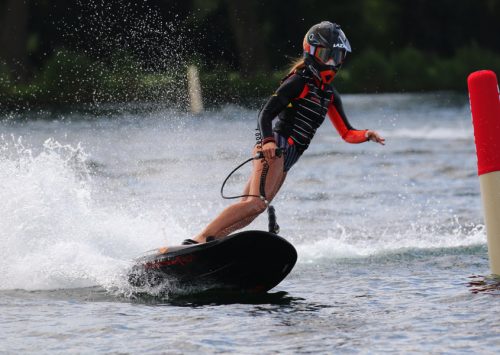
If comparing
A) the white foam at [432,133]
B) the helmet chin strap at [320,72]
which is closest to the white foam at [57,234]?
the helmet chin strap at [320,72]

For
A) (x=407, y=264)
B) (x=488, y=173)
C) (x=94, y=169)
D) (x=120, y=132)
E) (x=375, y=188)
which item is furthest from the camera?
(x=120, y=132)

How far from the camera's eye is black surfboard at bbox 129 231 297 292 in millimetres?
9188

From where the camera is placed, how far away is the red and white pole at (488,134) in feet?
29.5

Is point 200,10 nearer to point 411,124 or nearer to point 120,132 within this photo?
point 411,124

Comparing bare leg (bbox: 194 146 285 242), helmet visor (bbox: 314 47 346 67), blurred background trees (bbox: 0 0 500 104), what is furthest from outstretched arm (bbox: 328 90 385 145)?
blurred background trees (bbox: 0 0 500 104)

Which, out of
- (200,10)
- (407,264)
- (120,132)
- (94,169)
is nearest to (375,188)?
(94,169)

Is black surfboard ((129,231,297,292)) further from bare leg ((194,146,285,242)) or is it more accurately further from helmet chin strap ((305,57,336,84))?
helmet chin strap ((305,57,336,84))

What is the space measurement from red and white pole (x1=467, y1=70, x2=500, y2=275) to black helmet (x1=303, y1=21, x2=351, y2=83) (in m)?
1.08

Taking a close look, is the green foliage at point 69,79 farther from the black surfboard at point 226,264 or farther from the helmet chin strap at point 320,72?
the helmet chin strap at point 320,72

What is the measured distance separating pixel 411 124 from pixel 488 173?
Result: 2203 cm

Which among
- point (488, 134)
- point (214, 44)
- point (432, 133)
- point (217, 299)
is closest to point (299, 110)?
A: point (488, 134)

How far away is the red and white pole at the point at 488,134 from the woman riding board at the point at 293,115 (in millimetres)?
781

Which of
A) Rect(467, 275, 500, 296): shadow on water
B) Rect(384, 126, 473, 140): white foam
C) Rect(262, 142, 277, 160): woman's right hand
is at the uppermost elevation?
Rect(384, 126, 473, 140): white foam

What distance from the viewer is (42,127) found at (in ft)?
93.8
